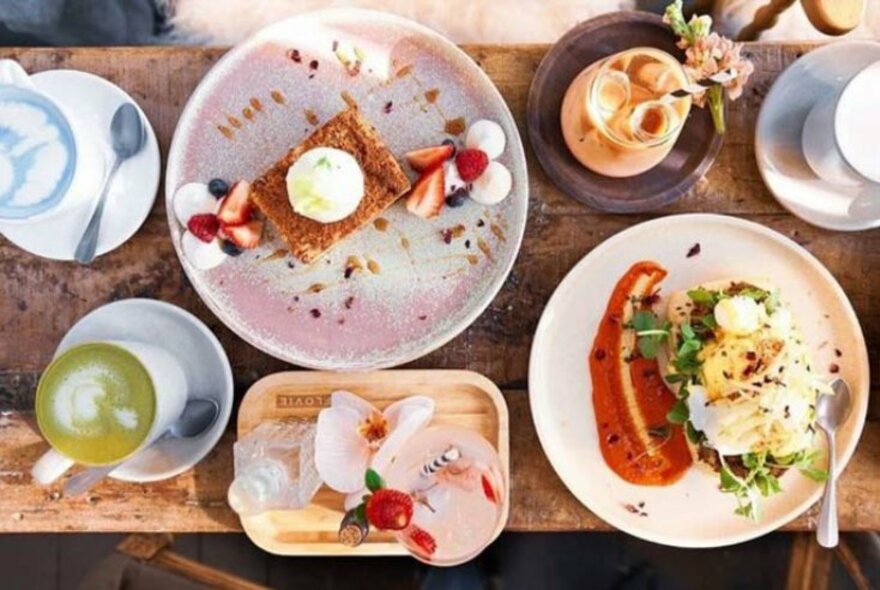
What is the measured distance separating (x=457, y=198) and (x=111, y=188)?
51 cm

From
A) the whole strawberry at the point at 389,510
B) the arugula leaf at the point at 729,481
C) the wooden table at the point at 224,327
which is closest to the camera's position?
the whole strawberry at the point at 389,510

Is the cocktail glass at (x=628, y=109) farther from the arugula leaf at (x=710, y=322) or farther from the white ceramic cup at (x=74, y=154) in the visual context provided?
the white ceramic cup at (x=74, y=154)

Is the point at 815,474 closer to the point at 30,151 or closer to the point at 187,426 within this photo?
the point at 187,426

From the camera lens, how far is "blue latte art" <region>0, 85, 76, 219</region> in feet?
4.18

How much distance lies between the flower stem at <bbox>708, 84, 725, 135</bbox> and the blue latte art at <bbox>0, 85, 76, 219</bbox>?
34.9 inches

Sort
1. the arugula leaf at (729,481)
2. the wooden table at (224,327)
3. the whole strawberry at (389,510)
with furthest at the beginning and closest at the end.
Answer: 1. the wooden table at (224,327)
2. the arugula leaf at (729,481)
3. the whole strawberry at (389,510)

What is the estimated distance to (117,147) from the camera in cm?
139

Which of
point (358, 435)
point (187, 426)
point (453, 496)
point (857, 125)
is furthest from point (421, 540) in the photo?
point (857, 125)

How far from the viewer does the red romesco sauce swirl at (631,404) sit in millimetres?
1441

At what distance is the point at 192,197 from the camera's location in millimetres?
1368

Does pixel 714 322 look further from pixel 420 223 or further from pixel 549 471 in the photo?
pixel 420 223

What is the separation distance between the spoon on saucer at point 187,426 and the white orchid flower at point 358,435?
0.17 m

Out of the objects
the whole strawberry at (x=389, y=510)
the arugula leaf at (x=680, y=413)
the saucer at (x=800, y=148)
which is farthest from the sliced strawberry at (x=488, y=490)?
the saucer at (x=800, y=148)

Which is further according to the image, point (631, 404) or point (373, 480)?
point (631, 404)
